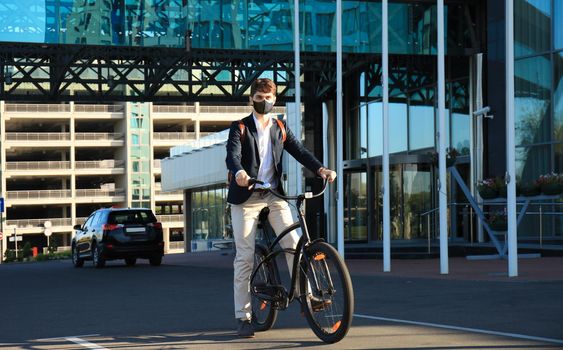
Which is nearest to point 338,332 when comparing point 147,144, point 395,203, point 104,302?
point 104,302

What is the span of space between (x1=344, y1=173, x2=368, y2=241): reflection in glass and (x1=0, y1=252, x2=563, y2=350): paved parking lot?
16.9 m

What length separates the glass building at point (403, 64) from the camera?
27.4m

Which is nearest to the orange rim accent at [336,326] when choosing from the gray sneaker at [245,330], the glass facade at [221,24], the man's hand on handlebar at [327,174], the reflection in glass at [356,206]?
the gray sneaker at [245,330]

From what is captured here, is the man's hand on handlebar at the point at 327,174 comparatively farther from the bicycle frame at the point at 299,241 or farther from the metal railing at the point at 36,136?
the metal railing at the point at 36,136

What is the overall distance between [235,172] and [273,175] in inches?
19.3

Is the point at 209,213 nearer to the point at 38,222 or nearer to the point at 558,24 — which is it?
the point at 558,24

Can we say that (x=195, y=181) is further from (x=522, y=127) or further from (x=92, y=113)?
(x=92, y=113)

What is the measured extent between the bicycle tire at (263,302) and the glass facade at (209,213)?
4621cm

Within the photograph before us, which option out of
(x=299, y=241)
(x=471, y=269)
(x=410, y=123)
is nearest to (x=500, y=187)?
(x=471, y=269)

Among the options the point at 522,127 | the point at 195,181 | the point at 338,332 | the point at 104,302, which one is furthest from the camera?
the point at 195,181

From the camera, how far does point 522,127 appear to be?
27.8 m

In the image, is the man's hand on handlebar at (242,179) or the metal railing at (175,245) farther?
the metal railing at (175,245)

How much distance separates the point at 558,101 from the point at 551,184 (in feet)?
18.1

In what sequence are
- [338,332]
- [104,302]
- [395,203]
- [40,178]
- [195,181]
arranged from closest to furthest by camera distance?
1. [338,332]
2. [104,302]
3. [395,203]
4. [195,181]
5. [40,178]
